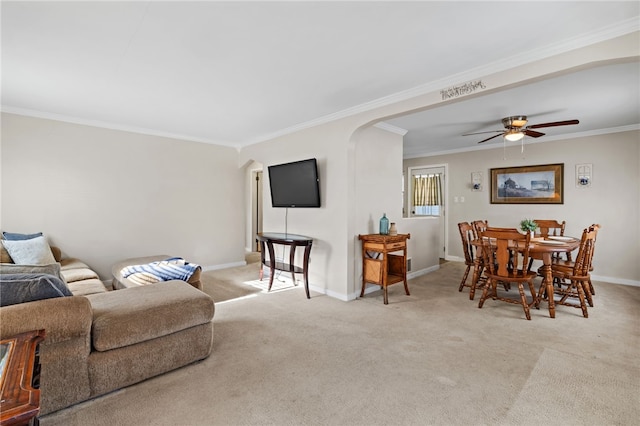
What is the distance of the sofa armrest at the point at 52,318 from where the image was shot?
4.85 feet

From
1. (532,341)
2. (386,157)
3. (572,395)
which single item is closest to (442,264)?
(386,157)

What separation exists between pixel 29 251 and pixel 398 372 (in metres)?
3.97

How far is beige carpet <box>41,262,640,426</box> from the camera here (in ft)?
5.65

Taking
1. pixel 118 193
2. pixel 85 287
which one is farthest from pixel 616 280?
pixel 118 193

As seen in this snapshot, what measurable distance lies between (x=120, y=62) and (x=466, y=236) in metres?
4.46

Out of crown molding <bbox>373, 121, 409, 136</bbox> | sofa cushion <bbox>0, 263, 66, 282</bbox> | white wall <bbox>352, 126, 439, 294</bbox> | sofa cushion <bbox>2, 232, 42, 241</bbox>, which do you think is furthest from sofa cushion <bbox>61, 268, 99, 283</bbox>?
crown molding <bbox>373, 121, 409, 136</bbox>

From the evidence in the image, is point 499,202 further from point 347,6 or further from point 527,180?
point 347,6

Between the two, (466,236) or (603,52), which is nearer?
(603,52)

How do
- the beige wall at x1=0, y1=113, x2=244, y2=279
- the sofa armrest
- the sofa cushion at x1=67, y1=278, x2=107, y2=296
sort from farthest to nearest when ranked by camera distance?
1. the beige wall at x1=0, y1=113, x2=244, y2=279
2. the sofa cushion at x1=67, y1=278, x2=107, y2=296
3. the sofa armrest

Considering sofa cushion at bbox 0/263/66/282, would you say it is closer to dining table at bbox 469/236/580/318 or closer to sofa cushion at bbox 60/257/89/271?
sofa cushion at bbox 60/257/89/271

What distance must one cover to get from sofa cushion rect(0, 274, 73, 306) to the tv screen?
283 cm

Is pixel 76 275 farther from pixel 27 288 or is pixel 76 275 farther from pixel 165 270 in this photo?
pixel 27 288

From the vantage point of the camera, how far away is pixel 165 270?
3420mm

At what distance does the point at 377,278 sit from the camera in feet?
12.3
